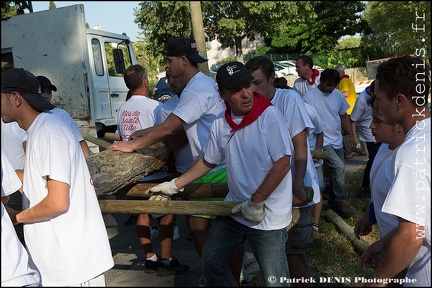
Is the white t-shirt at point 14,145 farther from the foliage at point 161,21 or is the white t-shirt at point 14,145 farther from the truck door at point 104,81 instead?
the foliage at point 161,21

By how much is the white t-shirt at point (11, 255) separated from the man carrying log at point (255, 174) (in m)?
1.24

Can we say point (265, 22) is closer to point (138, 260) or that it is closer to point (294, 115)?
point (138, 260)

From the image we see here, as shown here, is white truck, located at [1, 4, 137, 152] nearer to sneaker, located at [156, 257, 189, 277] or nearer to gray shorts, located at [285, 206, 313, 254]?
sneaker, located at [156, 257, 189, 277]

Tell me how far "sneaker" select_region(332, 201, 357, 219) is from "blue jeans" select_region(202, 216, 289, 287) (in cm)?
348

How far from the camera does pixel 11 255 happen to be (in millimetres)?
2312

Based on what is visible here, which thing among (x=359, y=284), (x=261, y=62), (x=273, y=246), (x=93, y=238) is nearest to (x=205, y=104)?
(x=261, y=62)

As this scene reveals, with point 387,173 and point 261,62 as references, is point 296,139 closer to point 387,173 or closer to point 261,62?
point 261,62

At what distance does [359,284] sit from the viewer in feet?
13.9

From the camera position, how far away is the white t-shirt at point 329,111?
6.75 metres

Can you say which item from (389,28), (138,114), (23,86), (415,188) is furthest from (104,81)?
(389,28)

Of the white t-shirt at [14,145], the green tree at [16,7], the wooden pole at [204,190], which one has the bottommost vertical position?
the wooden pole at [204,190]

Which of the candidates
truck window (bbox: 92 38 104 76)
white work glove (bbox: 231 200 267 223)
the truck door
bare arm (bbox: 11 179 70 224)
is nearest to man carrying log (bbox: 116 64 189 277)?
white work glove (bbox: 231 200 267 223)

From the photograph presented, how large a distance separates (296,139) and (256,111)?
81 centimetres

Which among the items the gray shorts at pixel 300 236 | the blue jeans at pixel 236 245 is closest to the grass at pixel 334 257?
the gray shorts at pixel 300 236
